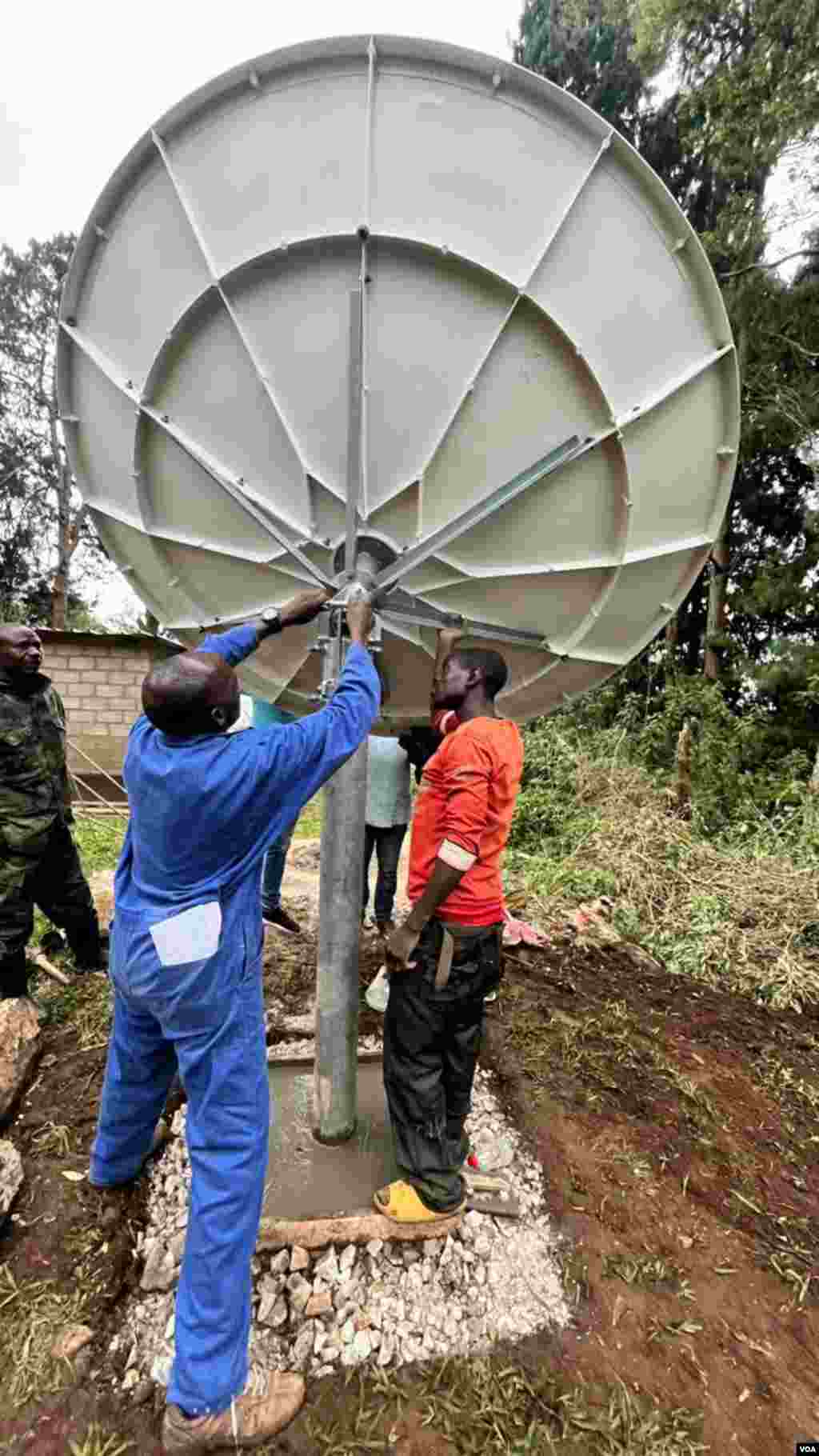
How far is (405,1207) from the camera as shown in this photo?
288cm

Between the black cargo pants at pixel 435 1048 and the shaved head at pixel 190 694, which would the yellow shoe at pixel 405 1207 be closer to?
the black cargo pants at pixel 435 1048

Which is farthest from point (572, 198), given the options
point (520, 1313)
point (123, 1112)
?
point (520, 1313)

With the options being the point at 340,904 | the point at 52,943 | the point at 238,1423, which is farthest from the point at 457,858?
the point at 52,943

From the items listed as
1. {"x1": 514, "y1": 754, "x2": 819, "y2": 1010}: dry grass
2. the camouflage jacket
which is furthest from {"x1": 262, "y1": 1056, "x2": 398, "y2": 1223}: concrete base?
{"x1": 514, "y1": 754, "x2": 819, "y2": 1010}: dry grass

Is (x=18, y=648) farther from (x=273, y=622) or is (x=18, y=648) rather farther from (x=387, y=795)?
(x=387, y=795)

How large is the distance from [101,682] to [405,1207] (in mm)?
10178

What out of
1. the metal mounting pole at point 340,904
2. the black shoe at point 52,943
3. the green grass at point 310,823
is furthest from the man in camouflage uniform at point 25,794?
the green grass at point 310,823

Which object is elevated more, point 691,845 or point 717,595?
point 717,595

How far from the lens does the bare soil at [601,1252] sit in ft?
7.39

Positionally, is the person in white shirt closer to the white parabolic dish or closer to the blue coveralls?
the white parabolic dish

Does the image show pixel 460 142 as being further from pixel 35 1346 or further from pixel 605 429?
pixel 35 1346

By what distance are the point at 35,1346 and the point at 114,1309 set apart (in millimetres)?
263

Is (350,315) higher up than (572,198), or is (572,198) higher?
(572,198)

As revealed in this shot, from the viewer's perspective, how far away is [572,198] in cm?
246
